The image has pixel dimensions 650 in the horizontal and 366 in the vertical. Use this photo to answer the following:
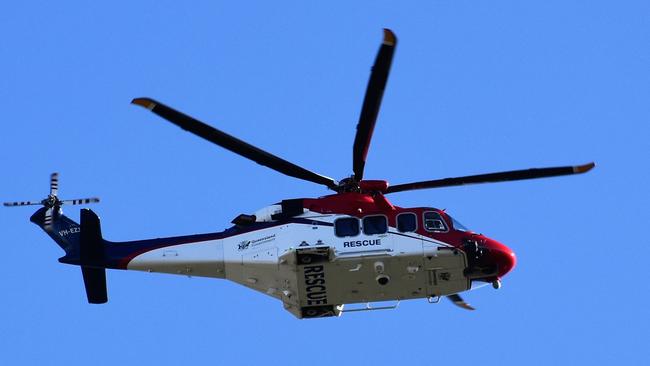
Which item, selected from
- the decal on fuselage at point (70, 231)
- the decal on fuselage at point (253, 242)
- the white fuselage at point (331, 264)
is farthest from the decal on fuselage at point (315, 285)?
the decal on fuselage at point (70, 231)

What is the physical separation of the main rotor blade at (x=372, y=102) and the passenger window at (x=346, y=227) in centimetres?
103

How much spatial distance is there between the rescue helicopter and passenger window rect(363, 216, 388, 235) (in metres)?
0.02

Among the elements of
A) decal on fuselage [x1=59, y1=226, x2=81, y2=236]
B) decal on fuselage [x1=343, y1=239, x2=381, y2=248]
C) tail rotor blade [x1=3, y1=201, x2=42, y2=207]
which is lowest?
decal on fuselage [x1=343, y1=239, x2=381, y2=248]

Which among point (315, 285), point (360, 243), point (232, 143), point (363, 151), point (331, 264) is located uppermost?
point (232, 143)

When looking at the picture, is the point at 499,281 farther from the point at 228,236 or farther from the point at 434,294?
the point at 228,236

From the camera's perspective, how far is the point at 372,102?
1881 centimetres

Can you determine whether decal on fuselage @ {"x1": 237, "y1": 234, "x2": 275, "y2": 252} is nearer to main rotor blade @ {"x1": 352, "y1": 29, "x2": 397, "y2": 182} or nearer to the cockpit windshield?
main rotor blade @ {"x1": 352, "y1": 29, "x2": 397, "y2": 182}

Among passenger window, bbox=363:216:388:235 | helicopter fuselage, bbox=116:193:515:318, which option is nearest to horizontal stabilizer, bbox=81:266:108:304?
helicopter fuselage, bbox=116:193:515:318

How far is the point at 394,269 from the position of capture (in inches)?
827

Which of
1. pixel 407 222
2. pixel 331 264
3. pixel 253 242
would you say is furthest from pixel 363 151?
pixel 253 242

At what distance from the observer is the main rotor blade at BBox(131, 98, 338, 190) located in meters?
19.0

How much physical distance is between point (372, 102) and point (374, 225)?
3.56 m

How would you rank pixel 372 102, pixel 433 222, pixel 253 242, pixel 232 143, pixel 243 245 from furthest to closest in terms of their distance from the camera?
pixel 243 245, pixel 253 242, pixel 433 222, pixel 232 143, pixel 372 102

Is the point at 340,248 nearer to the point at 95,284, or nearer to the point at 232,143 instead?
the point at 232,143
